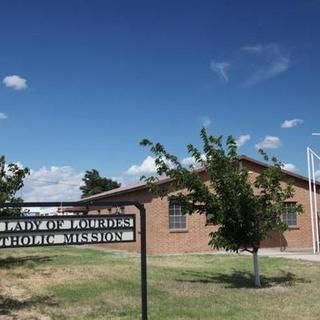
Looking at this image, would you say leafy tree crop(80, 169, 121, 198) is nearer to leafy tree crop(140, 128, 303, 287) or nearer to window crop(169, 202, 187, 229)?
window crop(169, 202, 187, 229)

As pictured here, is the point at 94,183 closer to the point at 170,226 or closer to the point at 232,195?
the point at 170,226

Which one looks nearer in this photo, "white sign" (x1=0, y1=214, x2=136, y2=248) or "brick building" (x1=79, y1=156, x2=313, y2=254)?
"white sign" (x1=0, y1=214, x2=136, y2=248)

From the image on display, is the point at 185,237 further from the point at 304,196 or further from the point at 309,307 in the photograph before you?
the point at 309,307

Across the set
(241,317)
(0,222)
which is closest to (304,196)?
(241,317)

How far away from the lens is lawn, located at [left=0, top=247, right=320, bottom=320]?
10617 mm

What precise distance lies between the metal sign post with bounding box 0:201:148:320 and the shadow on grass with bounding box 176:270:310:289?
6.17 meters

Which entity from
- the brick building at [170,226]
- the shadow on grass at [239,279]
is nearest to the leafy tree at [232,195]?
the shadow on grass at [239,279]

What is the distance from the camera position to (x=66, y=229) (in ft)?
28.0

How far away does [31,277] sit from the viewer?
1662 cm

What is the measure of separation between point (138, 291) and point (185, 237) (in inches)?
632

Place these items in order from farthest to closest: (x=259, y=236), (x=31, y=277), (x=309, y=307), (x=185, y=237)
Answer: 1. (x=185, y=237)
2. (x=31, y=277)
3. (x=259, y=236)
4. (x=309, y=307)

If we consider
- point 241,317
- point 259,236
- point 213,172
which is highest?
point 213,172

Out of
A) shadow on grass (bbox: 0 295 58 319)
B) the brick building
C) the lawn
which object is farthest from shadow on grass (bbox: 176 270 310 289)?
the brick building

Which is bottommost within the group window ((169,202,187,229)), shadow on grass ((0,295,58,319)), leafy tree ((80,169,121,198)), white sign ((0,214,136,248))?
shadow on grass ((0,295,58,319))
